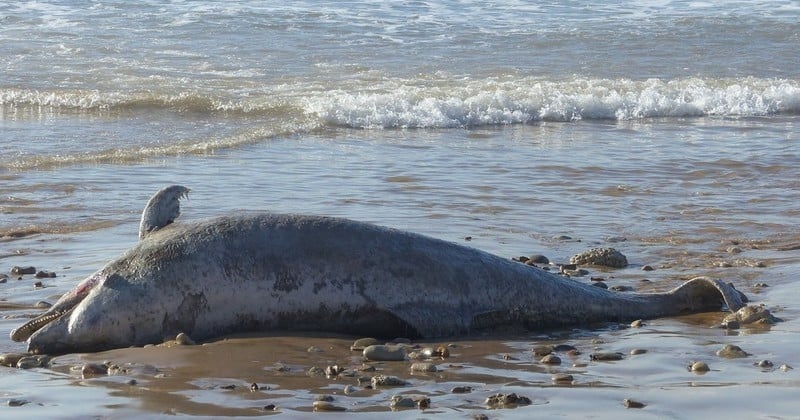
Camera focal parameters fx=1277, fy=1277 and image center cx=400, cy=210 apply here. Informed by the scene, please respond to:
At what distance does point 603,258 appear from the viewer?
24.7 ft

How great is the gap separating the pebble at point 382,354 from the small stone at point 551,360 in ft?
1.91

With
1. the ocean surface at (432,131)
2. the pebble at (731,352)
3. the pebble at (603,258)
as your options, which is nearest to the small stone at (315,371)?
the ocean surface at (432,131)

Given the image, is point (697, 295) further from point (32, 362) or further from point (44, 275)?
point (44, 275)

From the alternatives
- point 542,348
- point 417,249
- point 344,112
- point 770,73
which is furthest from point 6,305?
point 770,73

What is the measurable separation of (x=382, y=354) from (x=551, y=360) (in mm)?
700

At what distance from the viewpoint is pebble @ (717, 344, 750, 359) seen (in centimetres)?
524

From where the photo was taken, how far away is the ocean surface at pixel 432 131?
8102 millimetres

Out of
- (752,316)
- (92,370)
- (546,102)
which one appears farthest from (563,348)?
(546,102)

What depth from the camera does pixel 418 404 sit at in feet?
14.6

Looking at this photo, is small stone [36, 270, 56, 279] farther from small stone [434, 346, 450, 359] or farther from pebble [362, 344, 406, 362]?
small stone [434, 346, 450, 359]

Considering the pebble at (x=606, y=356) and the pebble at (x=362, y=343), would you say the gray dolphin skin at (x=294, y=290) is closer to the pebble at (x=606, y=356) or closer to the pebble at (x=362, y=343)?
the pebble at (x=362, y=343)

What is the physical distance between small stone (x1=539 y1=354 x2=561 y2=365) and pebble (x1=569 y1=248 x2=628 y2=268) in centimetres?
231

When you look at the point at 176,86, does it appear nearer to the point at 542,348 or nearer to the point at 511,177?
the point at 511,177

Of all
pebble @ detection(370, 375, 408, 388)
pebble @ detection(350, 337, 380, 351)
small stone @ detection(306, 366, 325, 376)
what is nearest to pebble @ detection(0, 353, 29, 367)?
small stone @ detection(306, 366, 325, 376)
